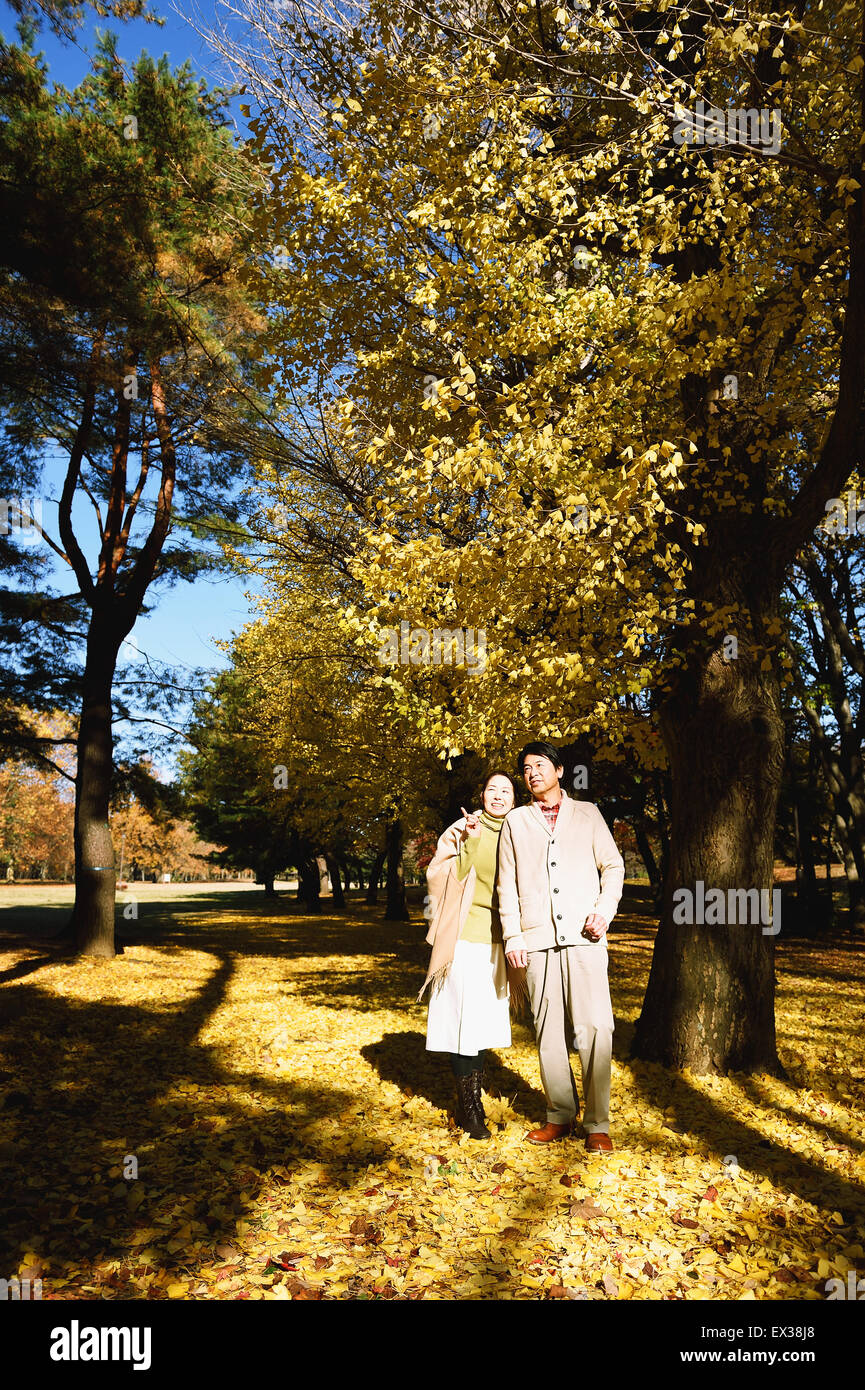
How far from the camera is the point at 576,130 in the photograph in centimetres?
705

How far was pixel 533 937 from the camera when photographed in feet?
14.3

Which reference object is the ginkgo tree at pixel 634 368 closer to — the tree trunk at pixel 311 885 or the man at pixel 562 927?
the man at pixel 562 927

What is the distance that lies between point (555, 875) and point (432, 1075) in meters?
2.69

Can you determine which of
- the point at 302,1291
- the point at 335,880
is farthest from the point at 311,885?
the point at 302,1291

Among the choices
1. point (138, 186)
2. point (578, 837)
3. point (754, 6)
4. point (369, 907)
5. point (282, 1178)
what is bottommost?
point (369, 907)

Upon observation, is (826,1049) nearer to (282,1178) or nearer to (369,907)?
(282,1178)

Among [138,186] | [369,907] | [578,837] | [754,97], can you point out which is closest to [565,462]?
[578,837]

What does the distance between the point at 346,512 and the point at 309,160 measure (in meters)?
3.89

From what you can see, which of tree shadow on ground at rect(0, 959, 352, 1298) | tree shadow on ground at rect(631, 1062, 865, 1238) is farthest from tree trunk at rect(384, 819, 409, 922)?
tree shadow on ground at rect(631, 1062, 865, 1238)

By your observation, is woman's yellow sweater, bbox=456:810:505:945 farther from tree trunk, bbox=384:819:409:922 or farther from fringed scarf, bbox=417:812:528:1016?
tree trunk, bbox=384:819:409:922

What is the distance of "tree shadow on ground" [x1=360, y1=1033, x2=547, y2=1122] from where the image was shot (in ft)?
17.7
